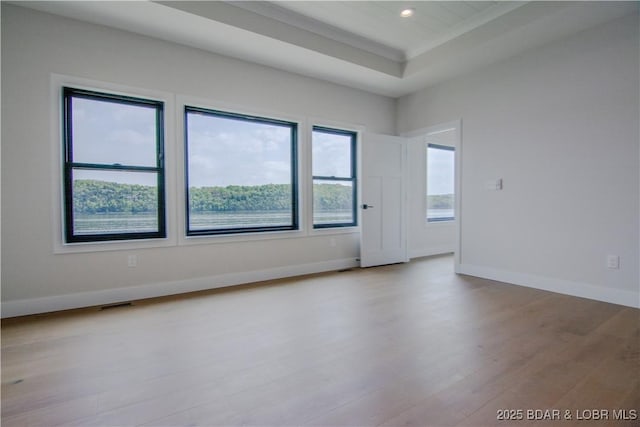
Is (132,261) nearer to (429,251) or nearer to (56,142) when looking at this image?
(56,142)

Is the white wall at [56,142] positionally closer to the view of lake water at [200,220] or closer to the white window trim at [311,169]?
the view of lake water at [200,220]

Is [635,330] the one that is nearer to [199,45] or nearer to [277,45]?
[277,45]

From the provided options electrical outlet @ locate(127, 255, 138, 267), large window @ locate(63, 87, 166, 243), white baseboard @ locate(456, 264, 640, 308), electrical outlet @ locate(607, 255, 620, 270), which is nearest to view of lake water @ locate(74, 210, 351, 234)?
large window @ locate(63, 87, 166, 243)

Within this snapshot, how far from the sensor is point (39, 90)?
3.01 m

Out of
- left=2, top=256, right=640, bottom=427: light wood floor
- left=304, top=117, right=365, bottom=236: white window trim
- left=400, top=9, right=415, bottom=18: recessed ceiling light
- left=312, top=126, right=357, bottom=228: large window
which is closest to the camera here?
left=2, top=256, right=640, bottom=427: light wood floor

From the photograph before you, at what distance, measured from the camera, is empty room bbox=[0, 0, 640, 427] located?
1.81 metres

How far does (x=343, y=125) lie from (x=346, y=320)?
3189 mm

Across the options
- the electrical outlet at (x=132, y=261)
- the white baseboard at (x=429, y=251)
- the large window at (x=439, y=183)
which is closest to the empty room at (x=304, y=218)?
the electrical outlet at (x=132, y=261)

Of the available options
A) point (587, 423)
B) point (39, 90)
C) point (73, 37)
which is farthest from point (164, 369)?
point (73, 37)

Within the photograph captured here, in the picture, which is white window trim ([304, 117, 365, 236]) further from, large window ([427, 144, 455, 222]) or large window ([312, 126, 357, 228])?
large window ([427, 144, 455, 222])

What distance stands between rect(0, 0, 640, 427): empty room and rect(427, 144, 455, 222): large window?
1507 millimetres

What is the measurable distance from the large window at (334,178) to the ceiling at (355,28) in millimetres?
965

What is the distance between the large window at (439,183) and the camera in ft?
20.9

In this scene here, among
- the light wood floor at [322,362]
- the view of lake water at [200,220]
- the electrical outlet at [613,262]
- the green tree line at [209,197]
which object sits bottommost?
the light wood floor at [322,362]
